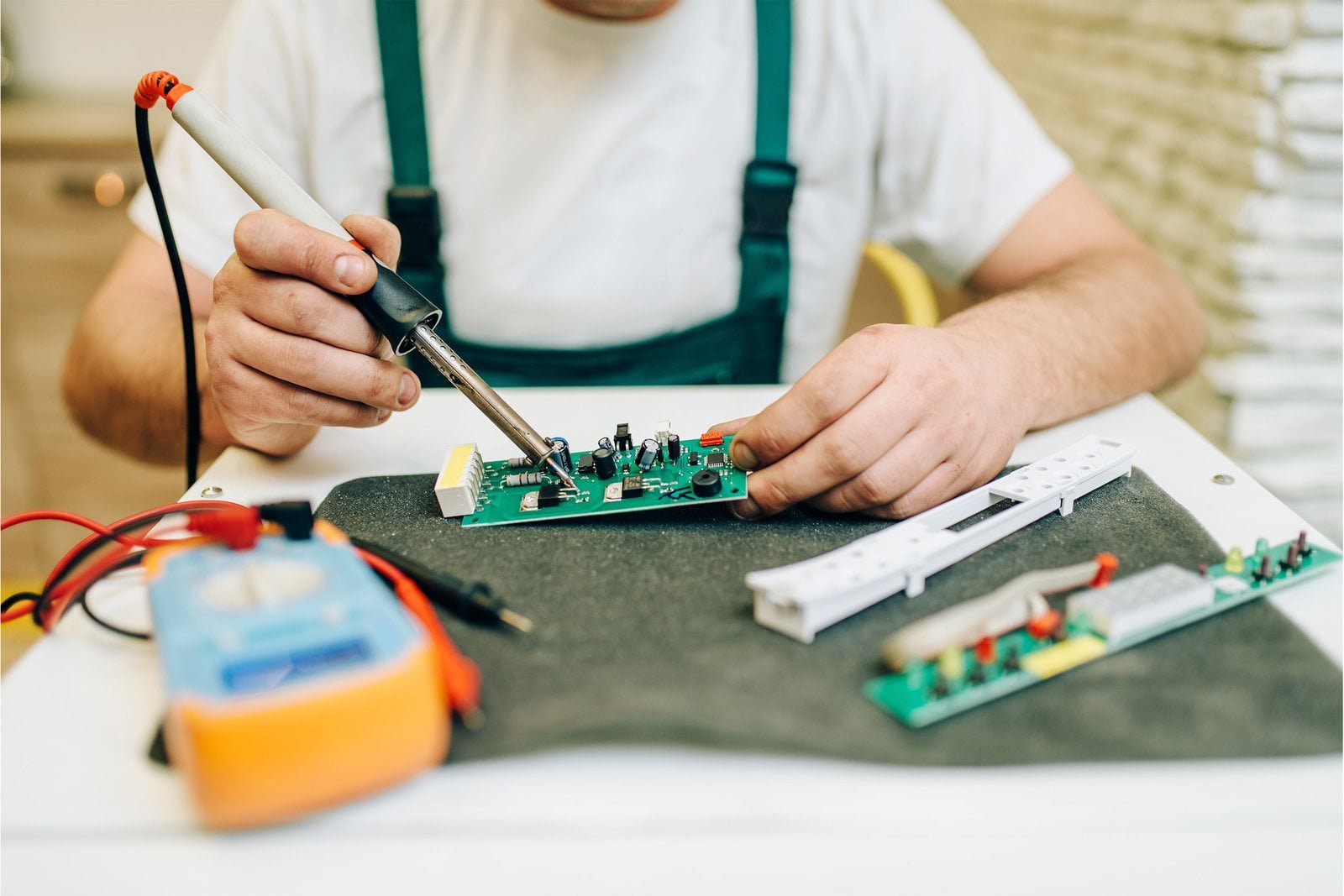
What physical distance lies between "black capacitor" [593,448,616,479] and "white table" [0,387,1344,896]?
0.22 metres

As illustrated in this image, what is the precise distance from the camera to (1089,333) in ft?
2.59

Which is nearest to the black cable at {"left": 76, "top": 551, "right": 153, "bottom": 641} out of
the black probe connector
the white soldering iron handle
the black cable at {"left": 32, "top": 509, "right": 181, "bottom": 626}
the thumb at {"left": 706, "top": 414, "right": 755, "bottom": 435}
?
the black cable at {"left": 32, "top": 509, "right": 181, "bottom": 626}

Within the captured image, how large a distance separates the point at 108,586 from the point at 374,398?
0.61 ft

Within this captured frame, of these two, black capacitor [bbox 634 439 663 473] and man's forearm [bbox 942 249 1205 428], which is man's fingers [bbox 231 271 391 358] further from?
man's forearm [bbox 942 249 1205 428]

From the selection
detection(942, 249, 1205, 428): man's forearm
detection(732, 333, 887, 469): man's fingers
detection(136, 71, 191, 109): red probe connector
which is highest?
detection(136, 71, 191, 109): red probe connector

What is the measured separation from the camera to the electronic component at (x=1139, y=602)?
43 cm

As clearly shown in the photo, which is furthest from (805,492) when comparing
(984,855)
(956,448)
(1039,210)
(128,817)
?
(1039,210)

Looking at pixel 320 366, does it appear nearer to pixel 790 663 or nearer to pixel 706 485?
pixel 706 485

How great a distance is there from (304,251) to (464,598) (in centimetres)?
25

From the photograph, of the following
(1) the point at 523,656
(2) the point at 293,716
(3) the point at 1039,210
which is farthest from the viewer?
(3) the point at 1039,210

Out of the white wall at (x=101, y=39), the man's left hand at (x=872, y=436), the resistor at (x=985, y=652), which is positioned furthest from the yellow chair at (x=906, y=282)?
the white wall at (x=101, y=39)

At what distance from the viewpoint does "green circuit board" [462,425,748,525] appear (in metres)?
0.56

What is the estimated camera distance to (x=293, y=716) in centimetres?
32

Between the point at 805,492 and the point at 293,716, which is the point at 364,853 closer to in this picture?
the point at 293,716
